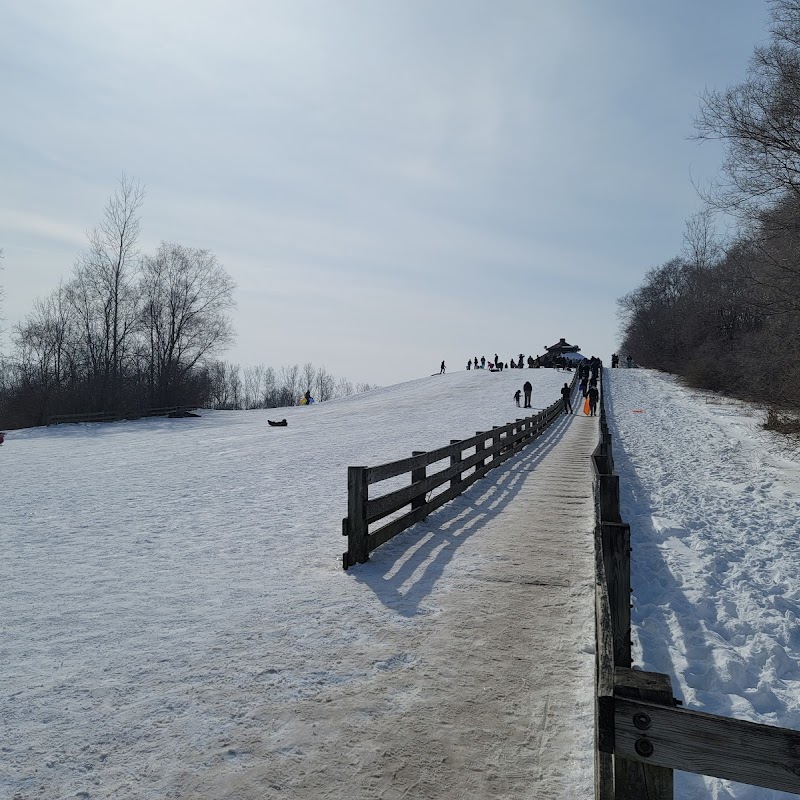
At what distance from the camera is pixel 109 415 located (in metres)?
36.7

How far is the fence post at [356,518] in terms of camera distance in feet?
21.0

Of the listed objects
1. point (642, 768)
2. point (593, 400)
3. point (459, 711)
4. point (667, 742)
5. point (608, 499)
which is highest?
point (593, 400)

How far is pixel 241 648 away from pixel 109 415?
37222 mm

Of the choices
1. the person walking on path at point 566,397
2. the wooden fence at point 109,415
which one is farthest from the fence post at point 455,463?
the wooden fence at point 109,415

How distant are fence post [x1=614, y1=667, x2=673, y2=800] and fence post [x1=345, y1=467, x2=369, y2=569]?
15.1 feet

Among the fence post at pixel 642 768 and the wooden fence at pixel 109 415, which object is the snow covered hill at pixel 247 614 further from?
the wooden fence at pixel 109 415

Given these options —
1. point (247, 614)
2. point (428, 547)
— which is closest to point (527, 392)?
point (428, 547)

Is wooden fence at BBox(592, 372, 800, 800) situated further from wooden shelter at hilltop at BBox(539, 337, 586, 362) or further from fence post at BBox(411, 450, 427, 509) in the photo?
wooden shelter at hilltop at BBox(539, 337, 586, 362)

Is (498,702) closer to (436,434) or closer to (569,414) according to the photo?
(436,434)

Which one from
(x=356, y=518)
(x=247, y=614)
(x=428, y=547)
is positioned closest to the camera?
(x=247, y=614)

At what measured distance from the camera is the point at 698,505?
10.4m

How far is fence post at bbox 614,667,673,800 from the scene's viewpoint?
189 centimetres

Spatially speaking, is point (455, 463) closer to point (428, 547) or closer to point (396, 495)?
point (396, 495)

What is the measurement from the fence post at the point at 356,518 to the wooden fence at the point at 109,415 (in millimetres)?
34942
